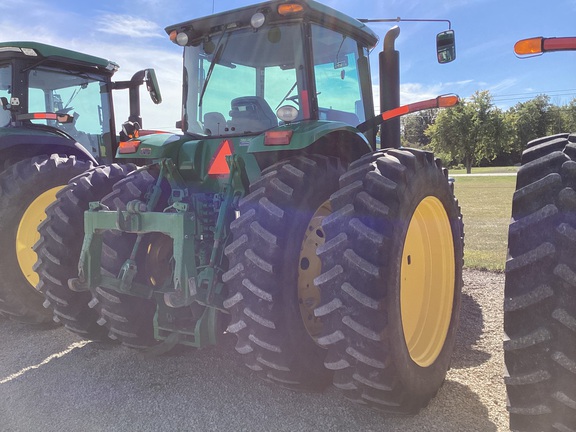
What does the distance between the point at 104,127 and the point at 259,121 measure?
370cm

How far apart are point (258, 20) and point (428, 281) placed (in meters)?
2.09

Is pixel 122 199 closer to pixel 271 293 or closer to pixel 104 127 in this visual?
pixel 271 293

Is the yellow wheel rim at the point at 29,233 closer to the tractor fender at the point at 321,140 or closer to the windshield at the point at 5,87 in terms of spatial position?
the windshield at the point at 5,87

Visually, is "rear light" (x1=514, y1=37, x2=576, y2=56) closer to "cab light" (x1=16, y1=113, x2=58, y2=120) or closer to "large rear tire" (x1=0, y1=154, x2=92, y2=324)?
"large rear tire" (x1=0, y1=154, x2=92, y2=324)

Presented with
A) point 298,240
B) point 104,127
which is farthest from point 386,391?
point 104,127

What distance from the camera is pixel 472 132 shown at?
162ft

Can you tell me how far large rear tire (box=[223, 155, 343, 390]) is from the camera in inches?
105

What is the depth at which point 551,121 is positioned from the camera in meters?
59.0

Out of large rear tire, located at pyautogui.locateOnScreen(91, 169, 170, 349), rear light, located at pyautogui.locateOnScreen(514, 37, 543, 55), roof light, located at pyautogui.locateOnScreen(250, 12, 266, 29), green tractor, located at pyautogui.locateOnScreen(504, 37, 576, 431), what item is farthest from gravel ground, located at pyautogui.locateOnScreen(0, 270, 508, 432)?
roof light, located at pyautogui.locateOnScreen(250, 12, 266, 29)

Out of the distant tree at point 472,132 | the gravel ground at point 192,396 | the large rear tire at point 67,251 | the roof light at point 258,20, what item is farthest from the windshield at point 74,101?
the distant tree at point 472,132

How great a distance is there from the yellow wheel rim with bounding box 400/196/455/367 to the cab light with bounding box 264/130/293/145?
3.02 ft

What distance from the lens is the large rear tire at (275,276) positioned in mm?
2658

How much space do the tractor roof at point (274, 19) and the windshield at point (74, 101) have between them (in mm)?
2716

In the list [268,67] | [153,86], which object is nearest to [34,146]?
[153,86]
